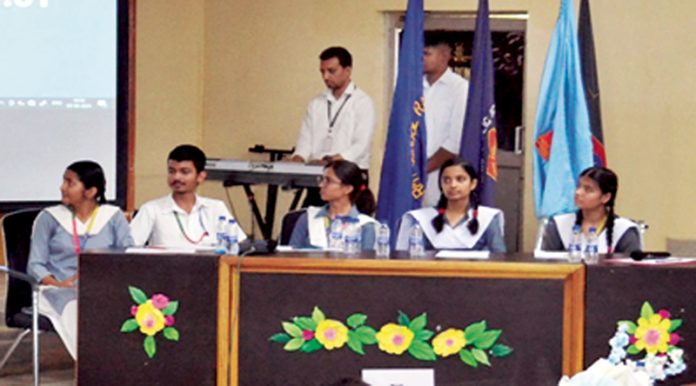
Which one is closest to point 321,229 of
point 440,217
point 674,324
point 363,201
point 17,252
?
point 363,201

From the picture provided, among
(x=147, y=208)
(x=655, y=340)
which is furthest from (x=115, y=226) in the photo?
(x=655, y=340)

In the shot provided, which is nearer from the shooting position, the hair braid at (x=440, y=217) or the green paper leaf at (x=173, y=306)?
the green paper leaf at (x=173, y=306)

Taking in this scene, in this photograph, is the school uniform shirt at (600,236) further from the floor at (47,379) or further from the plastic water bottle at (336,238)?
the floor at (47,379)

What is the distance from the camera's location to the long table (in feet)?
15.8

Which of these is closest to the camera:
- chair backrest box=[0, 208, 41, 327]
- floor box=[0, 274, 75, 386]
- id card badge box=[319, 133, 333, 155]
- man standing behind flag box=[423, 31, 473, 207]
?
chair backrest box=[0, 208, 41, 327]

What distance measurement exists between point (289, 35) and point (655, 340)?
5556mm

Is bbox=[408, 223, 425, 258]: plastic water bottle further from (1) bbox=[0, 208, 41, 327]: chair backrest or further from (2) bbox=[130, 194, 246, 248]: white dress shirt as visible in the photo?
(1) bbox=[0, 208, 41, 327]: chair backrest

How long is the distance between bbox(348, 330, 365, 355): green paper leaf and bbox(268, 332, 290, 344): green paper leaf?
0.21 m

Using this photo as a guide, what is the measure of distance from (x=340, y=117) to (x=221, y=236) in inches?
107

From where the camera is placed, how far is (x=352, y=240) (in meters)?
5.35

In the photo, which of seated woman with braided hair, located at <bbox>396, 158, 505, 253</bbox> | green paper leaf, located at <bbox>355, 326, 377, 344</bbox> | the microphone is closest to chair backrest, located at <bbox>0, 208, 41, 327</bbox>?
seated woman with braided hair, located at <bbox>396, 158, 505, 253</bbox>

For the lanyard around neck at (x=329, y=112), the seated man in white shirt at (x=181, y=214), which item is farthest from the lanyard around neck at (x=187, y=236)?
the lanyard around neck at (x=329, y=112)

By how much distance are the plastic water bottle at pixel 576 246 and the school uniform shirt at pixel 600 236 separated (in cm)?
3

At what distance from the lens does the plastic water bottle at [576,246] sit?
4965 millimetres
